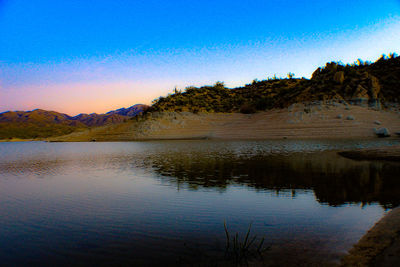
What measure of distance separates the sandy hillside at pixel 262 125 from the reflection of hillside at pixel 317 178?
19.8 meters

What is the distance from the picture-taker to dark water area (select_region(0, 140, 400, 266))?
13.5 feet

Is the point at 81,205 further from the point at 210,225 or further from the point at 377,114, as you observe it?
the point at 377,114

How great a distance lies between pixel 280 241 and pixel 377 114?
34.5 meters

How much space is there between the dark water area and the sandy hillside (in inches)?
864

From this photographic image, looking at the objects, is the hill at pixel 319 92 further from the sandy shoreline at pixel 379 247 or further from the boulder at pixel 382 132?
the sandy shoreline at pixel 379 247

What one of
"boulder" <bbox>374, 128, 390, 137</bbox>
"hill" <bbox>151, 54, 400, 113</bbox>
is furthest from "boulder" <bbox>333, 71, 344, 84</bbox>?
"boulder" <bbox>374, 128, 390, 137</bbox>

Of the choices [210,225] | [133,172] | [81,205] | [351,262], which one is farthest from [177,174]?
[351,262]

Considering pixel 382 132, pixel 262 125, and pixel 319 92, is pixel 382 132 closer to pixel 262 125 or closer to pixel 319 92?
pixel 319 92

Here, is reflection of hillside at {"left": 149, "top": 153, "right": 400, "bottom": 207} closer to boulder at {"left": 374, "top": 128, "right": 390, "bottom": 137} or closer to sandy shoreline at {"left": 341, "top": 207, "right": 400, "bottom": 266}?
sandy shoreline at {"left": 341, "top": 207, "right": 400, "bottom": 266}

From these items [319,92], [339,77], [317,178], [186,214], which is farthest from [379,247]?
[339,77]

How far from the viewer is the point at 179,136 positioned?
3891 centimetres

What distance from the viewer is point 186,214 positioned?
600cm

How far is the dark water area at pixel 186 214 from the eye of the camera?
162 inches

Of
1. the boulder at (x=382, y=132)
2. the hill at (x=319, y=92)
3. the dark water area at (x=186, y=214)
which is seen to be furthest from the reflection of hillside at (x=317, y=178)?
the hill at (x=319, y=92)
